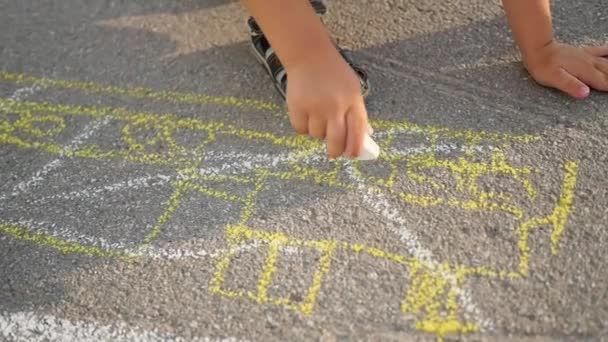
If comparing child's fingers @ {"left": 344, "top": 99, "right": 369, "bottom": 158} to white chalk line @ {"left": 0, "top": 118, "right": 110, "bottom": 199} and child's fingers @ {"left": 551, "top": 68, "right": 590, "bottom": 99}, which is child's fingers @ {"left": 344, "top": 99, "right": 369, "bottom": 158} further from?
white chalk line @ {"left": 0, "top": 118, "right": 110, "bottom": 199}

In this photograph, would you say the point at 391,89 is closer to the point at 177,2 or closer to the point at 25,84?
the point at 177,2

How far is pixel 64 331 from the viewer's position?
1.60 m

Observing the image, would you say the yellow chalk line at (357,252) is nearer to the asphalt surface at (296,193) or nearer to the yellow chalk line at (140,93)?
the asphalt surface at (296,193)

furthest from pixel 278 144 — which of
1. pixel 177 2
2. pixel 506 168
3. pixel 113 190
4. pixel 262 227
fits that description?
pixel 177 2

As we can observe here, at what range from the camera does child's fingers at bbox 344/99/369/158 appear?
55.8 inches

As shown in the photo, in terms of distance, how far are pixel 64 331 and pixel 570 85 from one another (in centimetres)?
134

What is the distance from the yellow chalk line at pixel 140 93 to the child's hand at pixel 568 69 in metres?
0.69

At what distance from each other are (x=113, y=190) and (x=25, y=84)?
59cm

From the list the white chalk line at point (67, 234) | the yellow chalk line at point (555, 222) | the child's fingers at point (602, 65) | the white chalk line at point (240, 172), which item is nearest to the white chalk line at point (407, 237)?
the white chalk line at point (240, 172)

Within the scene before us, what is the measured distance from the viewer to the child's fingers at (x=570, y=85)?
75.7 inches

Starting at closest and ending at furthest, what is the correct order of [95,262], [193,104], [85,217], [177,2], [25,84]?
[95,262] → [85,217] → [193,104] → [25,84] → [177,2]

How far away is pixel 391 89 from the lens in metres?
2.07

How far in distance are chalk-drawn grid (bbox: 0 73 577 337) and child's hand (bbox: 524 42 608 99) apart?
0.66ft

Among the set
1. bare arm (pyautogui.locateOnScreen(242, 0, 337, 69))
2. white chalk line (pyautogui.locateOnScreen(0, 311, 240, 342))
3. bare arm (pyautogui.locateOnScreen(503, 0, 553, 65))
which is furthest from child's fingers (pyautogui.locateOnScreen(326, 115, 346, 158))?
bare arm (pyautogui.locateOnScreen(503, 0, 553, 65))
